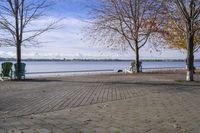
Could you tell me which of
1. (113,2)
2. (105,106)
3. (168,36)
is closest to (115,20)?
(113,2)

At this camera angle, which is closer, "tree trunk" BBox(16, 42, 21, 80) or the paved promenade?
the paved promenade

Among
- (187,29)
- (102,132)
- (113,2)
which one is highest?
(113,2)

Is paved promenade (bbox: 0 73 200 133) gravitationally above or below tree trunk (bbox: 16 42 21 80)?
below

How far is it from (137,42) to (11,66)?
43.9ft

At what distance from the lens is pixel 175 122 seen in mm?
8656

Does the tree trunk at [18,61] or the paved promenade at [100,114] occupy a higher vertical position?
the tree trunk at [18,61]

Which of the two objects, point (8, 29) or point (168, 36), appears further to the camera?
point (168, 36)

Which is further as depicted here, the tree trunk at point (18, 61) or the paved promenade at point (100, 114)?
the tree trunk at point (18, 61)

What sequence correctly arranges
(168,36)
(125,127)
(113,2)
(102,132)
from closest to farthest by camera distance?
(102,132) < (125,127) < (113,2) < (168,36)

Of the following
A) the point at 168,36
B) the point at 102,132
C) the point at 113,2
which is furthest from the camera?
the point at 168,36

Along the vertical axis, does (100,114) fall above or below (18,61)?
below

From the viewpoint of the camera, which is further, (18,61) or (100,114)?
(18,61)

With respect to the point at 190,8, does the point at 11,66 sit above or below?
below

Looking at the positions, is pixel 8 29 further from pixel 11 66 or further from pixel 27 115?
pixel 27 115
